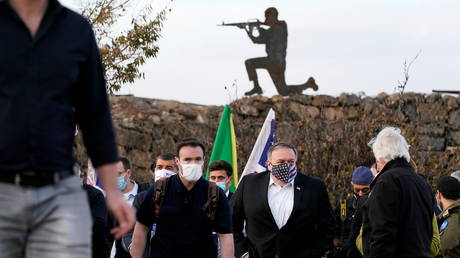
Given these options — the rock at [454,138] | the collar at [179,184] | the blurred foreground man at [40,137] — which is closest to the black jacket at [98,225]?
the collar at [179,184]

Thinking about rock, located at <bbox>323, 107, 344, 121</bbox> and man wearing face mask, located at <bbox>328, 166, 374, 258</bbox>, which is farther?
rock, located at <bbox>323, 107, 344, 121</bbox>

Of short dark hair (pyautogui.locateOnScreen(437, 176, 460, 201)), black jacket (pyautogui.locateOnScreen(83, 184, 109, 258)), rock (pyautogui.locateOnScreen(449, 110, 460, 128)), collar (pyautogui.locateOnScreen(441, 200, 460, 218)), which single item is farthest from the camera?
rock (pyautogui.locateOnScreen(449, 110, 460, 128))

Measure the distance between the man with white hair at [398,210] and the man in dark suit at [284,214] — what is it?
1744 mm

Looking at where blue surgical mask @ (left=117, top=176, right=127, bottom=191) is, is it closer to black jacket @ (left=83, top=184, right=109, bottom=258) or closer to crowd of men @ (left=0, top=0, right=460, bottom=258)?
crowd of men @ (left=0, top=0, right=460, bottom=258)

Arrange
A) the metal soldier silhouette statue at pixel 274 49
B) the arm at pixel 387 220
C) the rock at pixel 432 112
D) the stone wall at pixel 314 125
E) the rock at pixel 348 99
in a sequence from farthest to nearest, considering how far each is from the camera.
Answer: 1. the metal soldier silhouette statue at pixel 274 49
2. the rock at pixel 348 99
3. the rock at pixel 432 112
4. the stone wall at pixel 314 125
5. the arm at pixel 387 220

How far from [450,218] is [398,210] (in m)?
1.97

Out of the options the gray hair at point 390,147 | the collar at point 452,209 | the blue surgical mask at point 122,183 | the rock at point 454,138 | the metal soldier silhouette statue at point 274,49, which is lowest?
the collar at point 452,209

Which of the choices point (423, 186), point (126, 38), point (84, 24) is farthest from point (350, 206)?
point (84, 24)

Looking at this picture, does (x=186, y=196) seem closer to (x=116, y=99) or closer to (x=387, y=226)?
(x=387, y=226)

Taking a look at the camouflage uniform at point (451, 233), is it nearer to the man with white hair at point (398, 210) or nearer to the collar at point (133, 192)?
the man with white hair at point (398, 210)

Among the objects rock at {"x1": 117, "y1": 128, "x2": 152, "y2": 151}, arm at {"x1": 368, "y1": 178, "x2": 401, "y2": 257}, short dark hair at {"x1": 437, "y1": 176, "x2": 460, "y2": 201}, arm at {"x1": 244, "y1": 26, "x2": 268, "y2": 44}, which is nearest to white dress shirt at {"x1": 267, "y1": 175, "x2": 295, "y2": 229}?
short dark hair at {"x1": 437, "y1": 176, "x2": 460, "y2": 201}

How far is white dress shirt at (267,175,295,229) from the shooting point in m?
10.6

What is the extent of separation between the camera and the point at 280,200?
424 inches

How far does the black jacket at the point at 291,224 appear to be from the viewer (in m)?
10.6
